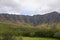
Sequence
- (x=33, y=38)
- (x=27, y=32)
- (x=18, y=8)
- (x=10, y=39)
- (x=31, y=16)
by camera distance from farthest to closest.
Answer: (x=31, y=16) < (x=18, y=8) < (x=27, y=32) < (x=33, y=38) < (x=10, y=39)

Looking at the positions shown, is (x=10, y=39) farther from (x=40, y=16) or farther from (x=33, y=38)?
(x=40, y=16)

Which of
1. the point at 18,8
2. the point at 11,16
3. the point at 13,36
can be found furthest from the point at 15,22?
the point at 13,36

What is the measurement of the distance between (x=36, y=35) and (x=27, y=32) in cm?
89

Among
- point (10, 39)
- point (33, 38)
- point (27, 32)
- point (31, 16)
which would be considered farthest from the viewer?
point (31, 16)

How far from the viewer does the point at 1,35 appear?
38.8ft

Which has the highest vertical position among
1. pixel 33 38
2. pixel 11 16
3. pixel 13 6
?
pixel 13 6

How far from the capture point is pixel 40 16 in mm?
16953

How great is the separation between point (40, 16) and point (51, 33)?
457 cm

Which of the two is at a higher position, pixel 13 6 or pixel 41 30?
pixel 13 6

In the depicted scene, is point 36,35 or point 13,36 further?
point 36,35

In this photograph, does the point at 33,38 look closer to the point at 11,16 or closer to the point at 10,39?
the point at 10,39

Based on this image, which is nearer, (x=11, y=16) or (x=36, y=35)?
(x=36, y=35)

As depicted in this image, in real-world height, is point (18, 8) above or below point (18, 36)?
above

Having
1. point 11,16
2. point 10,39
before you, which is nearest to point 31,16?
point 11,16
